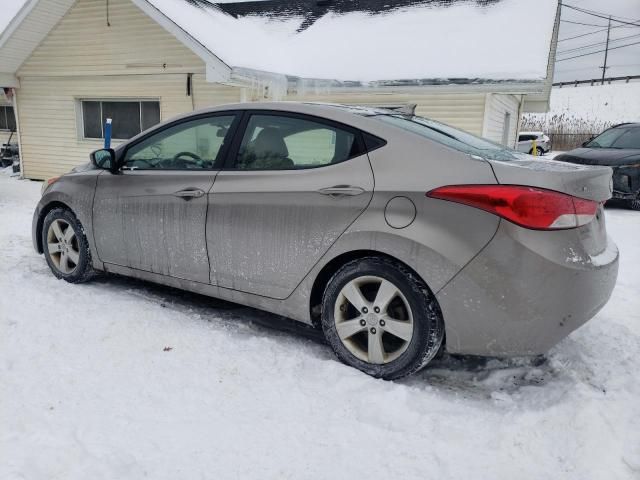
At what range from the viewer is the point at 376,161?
2.84 metres

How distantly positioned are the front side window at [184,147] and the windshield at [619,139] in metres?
9.21

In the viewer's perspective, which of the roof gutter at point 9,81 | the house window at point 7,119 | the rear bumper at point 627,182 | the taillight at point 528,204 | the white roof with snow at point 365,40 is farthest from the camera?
the house window at point 7,119

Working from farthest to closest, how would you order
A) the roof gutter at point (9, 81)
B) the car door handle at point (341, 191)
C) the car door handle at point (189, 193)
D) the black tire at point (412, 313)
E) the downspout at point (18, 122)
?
the downspout at point (18, 122) → the roof gutter at point (9, 81) → the car door handle at point (189, 193) → the car door handle at point (341, 191) → the black tire at point (412, 313)

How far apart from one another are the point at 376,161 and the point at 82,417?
6.60 feet

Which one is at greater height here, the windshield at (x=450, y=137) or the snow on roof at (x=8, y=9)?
the snow on roof at (x=8, y=9)

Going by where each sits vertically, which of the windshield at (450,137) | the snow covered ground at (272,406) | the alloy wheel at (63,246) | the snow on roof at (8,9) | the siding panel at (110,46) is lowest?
the snow covered ground at (272,406)

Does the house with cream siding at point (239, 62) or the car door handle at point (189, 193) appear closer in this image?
the car door handle at point (189, 193)

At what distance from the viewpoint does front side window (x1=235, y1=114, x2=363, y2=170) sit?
3.01 m

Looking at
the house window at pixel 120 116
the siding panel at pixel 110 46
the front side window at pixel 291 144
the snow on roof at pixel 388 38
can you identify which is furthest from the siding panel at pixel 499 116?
the front side window at pixel 291 144

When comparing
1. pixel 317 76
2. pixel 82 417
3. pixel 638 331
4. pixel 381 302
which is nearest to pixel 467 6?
pixel 317 76

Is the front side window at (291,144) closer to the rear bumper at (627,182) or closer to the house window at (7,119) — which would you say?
the rear bumper at (627,182)

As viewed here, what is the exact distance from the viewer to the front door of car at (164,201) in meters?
3.49

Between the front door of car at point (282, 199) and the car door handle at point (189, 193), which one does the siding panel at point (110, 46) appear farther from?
the front door of car at point (282, 199)

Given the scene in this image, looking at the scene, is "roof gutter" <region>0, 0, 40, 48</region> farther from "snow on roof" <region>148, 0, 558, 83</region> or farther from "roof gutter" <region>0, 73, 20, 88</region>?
"snow on roof" <region>148, 0, 558, 83</region>
